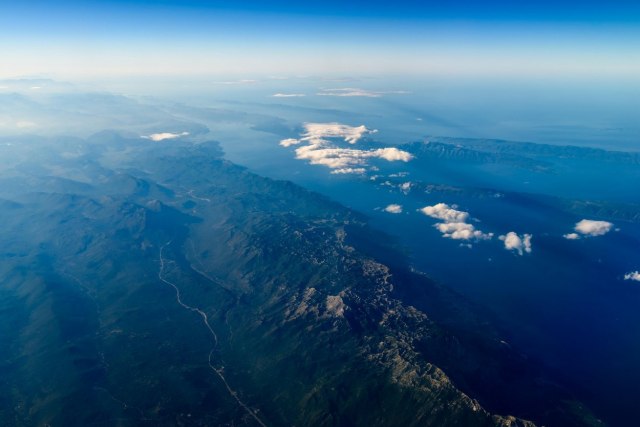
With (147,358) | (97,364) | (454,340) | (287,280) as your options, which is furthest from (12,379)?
(454,340)

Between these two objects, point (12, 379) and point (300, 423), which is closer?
point (300, 423)

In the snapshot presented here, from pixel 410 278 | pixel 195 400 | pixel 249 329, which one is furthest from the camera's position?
pixel 410 278

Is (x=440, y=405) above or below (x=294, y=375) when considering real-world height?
above

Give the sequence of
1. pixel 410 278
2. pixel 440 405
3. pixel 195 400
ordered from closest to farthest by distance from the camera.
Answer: pixel 440 405, pixel 195 400, pixel 410 278

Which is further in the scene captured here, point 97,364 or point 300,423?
point 97,364

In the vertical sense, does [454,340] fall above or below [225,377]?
above

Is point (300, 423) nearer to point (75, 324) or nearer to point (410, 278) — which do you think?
point (410, 278)

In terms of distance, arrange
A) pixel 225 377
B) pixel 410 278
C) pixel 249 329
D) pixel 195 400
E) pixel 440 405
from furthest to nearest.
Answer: pixel 410 278, pixel 249 329, pixel 225 377, pixel 195 400, pixel 440 405

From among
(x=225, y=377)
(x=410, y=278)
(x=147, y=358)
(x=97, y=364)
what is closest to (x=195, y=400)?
(x=225, y=377)

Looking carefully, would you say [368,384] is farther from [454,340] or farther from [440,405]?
[454,340]
